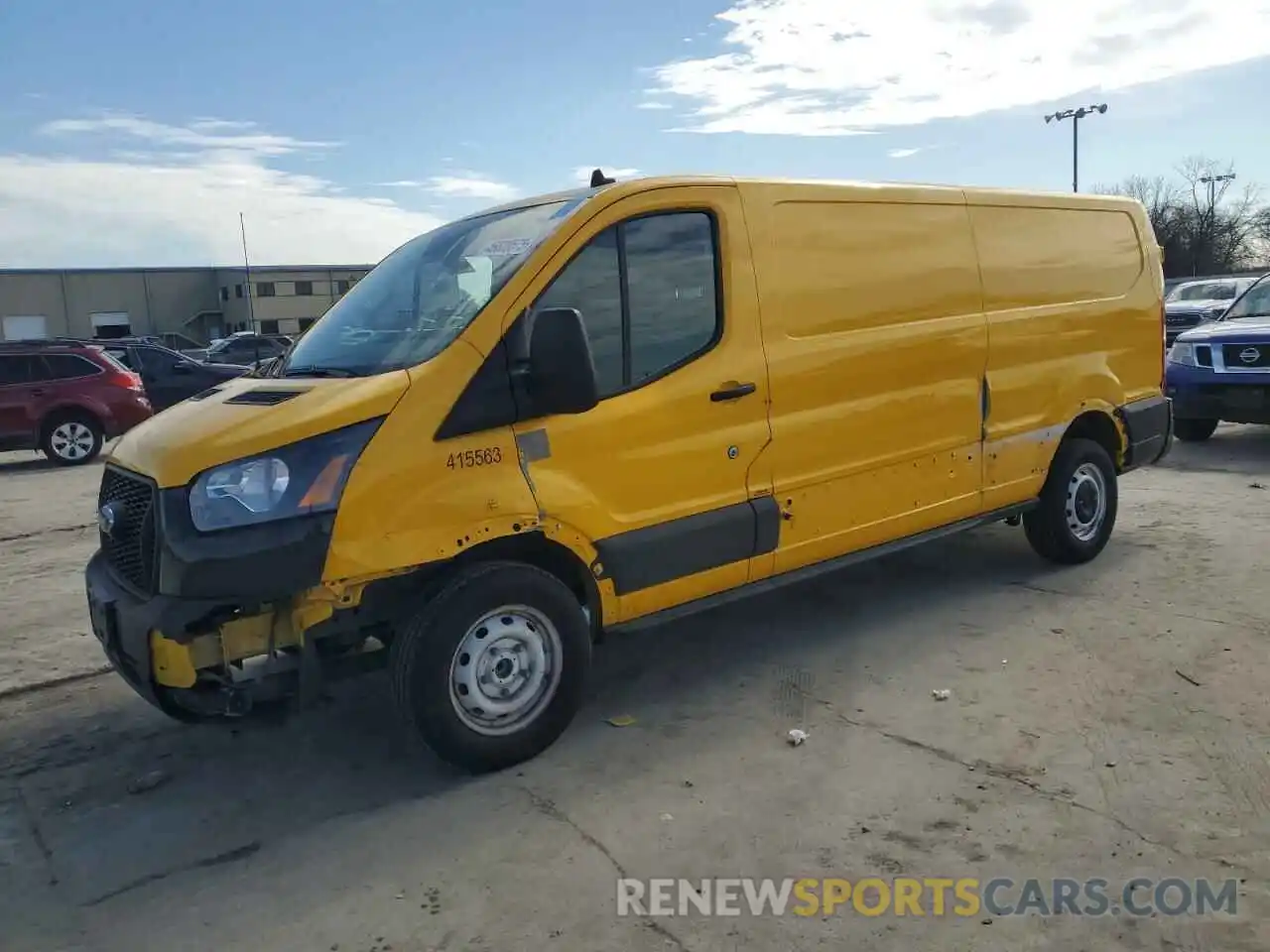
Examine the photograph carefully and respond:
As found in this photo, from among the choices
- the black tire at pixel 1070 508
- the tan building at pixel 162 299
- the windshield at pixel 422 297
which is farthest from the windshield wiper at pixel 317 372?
the tan building at pixel 162 299

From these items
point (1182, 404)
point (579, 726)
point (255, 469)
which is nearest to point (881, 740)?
point (579, 726)

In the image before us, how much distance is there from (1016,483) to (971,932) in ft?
11.9

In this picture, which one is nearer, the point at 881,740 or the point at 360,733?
the point at 881,740

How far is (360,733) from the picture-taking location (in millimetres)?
4574

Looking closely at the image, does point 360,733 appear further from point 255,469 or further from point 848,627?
point 848,627

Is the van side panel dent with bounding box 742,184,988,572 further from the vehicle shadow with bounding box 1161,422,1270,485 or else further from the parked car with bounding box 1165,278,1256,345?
the parked car with bounding box 1165,278,1256,345

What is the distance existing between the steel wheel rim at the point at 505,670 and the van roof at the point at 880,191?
5.88 ft

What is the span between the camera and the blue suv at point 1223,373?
10.3 metres

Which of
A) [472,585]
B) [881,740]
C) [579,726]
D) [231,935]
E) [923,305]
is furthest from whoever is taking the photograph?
[923,305]

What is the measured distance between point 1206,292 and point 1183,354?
11510 mm

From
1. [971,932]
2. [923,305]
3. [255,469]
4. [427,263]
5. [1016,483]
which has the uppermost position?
[427,263]

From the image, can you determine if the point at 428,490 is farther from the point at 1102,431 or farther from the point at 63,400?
the point at 63,400

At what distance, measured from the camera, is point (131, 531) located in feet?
13.1

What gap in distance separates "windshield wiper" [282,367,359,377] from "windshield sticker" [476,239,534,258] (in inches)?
30.4
